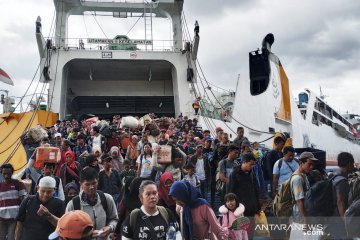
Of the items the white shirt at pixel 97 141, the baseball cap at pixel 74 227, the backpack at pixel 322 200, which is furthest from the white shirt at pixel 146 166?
the baseball cap at pixel 74 227

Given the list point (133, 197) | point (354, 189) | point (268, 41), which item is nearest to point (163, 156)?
point (133, 197)

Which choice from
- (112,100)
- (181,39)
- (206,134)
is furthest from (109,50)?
(206,134)

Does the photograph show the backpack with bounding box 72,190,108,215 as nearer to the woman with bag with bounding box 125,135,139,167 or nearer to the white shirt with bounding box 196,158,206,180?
the white shirt with bounding box 196,158,206,180

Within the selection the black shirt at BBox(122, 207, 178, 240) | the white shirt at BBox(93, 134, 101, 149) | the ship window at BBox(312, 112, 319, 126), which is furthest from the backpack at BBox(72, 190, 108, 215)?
the ship window at BBox(312, 112, 319, 126)

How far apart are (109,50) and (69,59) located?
5.69ft

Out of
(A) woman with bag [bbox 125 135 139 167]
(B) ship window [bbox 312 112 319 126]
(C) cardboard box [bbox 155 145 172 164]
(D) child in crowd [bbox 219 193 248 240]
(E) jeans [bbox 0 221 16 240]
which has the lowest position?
(E) jeans [bbox 0 221 16 240]

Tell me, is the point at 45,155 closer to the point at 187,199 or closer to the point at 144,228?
the point at 187,199

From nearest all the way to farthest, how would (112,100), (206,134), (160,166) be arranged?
(160,166)
(206,134)
(112,100)

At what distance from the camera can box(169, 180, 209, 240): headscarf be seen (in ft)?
9.88

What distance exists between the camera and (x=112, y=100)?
22.3 m

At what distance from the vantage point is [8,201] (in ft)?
14.3

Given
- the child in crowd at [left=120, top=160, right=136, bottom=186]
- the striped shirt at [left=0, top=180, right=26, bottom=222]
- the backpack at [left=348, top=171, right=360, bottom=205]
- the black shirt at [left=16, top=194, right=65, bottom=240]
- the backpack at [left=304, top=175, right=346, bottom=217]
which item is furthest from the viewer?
the child in crowd at [left=120, top=160, right=136, bottom=186]

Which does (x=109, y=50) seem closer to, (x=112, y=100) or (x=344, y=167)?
(x=112, y=100)

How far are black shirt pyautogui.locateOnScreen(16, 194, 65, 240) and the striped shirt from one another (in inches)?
42.7
